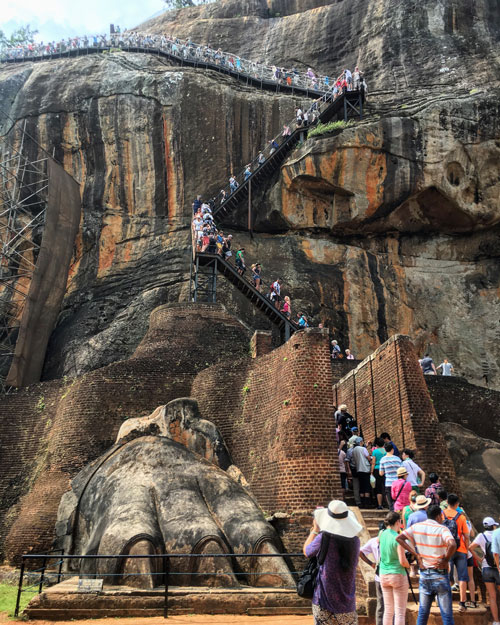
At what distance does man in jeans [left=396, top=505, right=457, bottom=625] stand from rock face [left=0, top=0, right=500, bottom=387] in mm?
21313

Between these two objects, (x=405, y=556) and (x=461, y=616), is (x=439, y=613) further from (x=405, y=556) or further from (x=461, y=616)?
(x=405, y=556)

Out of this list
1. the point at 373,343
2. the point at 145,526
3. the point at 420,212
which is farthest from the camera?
the point at 420,212

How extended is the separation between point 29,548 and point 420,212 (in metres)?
23.0

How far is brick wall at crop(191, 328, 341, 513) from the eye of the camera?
13320 mm

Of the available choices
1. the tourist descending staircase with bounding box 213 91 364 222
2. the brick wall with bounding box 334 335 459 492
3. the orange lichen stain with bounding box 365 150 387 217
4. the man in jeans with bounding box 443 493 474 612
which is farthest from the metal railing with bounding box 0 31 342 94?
the man in jeans with bounding box 443 493 474 612

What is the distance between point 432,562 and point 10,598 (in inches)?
313

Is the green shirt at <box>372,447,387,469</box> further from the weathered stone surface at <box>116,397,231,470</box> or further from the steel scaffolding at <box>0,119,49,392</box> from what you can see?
the steel scaffolding at <box>0,119,49,392</box>

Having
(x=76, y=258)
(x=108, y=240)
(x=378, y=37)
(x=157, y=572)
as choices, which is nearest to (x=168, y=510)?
(x=157, y=572)

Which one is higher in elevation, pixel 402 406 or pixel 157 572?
pixel 402 406

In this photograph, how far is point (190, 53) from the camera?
36719 mm

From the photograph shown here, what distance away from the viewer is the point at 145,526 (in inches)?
450

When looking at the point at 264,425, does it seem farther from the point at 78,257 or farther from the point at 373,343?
the point at 78,257

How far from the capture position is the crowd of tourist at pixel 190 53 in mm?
36094

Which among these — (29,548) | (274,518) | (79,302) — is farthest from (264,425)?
(79,302)
